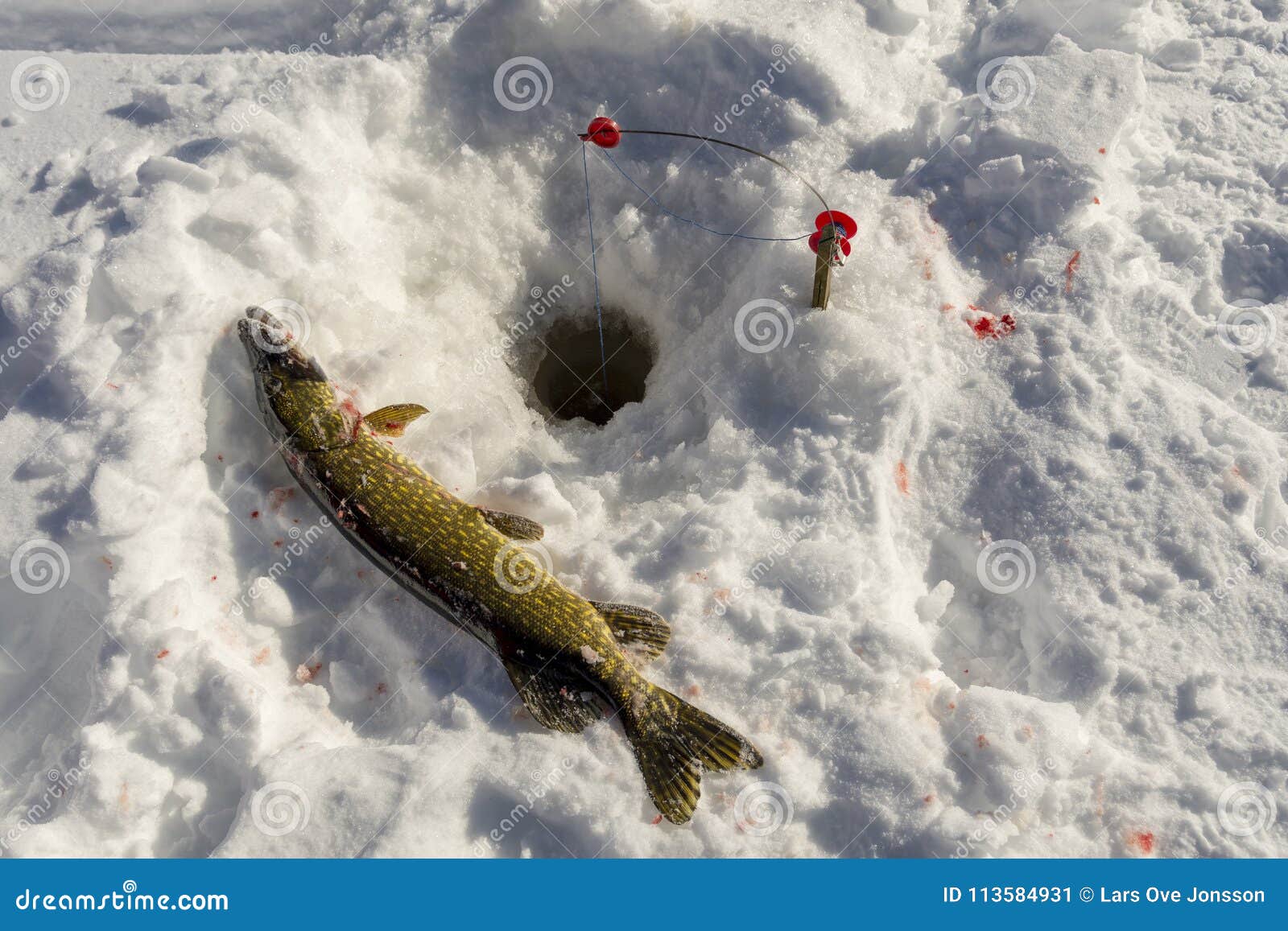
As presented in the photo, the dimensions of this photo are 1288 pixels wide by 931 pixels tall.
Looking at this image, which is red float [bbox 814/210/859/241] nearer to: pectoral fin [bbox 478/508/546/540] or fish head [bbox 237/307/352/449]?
pectoral fin [bbox 478/508/546/540]

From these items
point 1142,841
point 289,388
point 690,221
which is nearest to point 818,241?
point 690,221

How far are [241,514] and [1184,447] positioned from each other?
18.4ft

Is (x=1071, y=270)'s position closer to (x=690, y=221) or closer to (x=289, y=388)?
(x=690, y=221)

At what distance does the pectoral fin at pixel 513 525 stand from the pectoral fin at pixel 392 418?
761mm

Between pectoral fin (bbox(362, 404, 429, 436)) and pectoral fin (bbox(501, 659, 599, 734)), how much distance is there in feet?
Answer: 5.20

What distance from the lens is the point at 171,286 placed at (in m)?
4.75

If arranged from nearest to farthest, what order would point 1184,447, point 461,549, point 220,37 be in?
point 461,549, point 1184,447, point 220,37

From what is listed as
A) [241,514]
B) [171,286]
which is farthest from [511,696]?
[171,286]

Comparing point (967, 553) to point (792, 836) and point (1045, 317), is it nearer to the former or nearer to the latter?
point (1045, 317)

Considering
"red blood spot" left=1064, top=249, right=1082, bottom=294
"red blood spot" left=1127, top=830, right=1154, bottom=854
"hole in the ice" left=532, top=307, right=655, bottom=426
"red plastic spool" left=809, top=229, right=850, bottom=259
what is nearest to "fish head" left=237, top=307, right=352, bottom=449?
"hole in the ice" left=532, top=307, right=655, bottom=426

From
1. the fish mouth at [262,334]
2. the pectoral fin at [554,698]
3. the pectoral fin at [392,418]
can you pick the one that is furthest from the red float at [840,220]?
the fish mouth at [262,334]

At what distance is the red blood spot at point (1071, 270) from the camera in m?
5.00

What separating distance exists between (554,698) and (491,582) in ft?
2.29

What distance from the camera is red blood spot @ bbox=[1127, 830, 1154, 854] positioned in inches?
156
